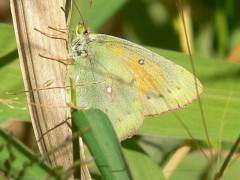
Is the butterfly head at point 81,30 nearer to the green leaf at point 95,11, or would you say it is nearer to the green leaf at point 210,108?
the green leaf at point 95,11

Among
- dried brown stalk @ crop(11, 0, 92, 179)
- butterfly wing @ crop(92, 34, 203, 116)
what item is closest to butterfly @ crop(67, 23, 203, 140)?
butterfly wing @ crop(92, 34, 203, 116)

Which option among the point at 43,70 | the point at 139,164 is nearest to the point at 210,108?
the point at 139,164

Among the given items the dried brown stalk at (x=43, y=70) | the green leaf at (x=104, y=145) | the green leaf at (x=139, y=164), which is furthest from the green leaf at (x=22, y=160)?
the green leaf at (x=139, y=164)

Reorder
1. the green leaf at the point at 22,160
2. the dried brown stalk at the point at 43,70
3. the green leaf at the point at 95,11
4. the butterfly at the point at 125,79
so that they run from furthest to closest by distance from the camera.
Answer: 1. the butterfly at the point at 125,79
2. the green leaf at the point at 95,11
3. the dried brown stalk at the point at 43,70
4. the green leaf at the point at 22,160

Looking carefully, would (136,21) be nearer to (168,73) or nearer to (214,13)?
(214,13)

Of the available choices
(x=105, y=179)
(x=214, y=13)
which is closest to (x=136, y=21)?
(x=214, y=13)
